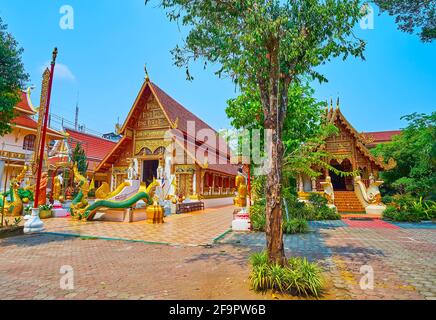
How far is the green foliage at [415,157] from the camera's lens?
46.0ft

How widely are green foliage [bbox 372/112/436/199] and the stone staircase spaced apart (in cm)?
263

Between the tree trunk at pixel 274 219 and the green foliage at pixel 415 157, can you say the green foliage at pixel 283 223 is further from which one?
the green foliage at pixel 415 157

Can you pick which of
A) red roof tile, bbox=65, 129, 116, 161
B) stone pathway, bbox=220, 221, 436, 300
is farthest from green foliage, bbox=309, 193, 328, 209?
red roof tile, bbox=65, 129, 116, 161

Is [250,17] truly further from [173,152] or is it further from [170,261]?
[173,152]

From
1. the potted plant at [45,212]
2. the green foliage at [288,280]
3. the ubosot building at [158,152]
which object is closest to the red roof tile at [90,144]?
the ubosot building at [158,152]

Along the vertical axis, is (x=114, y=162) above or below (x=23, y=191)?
above

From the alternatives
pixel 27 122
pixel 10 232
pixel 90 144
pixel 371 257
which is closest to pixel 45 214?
pixel 10 232

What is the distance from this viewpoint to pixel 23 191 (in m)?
13.6

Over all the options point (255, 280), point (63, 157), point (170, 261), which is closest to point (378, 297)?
point (255, 280)

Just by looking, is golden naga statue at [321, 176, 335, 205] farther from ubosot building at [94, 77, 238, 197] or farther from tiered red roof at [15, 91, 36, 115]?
tiered red roof at [15, 91, 36, 115]

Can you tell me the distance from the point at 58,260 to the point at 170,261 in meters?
2.51

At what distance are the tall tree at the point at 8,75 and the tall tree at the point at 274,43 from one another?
6.21 metres

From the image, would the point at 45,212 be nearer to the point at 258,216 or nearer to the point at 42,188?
the point at 42,188
